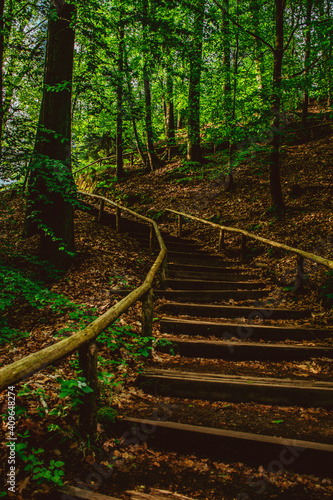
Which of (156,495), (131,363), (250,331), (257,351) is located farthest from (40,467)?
(250,331)

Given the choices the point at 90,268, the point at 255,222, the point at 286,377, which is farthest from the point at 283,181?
the point at 286,377

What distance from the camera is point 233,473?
2.29 m

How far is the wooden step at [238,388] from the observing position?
3.00 m

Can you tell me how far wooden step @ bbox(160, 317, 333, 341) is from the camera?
14.1ft

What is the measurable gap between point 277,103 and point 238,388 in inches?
307

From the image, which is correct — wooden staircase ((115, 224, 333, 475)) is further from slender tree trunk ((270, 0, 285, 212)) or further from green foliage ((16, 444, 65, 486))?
slender tree trunk ((270, 0, 285, 212))

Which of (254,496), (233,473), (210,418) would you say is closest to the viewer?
(254,496)

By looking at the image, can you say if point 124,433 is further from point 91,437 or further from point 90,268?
point 90,268

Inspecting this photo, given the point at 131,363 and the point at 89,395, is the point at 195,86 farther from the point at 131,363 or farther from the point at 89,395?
the point at 89,395

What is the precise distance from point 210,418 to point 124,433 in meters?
0.84

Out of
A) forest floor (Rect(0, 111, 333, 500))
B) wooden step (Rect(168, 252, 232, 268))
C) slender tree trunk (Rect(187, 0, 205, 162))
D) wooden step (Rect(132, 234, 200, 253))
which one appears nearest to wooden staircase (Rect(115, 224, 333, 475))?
forest floor (Rect(0, 111, 333, 500))

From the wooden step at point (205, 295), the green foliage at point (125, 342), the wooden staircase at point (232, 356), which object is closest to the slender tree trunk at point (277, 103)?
the wooden staircase at point (232, 356)

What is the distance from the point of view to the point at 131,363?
3719 millimetres

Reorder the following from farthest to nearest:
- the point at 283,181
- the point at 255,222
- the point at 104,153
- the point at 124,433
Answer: the point at 104,153 → the point at 283,181 → the point at 255,222 → the point at 124,433
